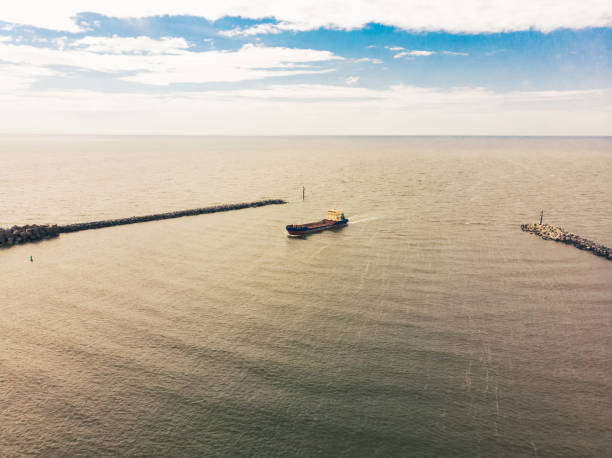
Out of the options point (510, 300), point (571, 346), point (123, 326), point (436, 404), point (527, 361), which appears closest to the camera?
point (436, 404)

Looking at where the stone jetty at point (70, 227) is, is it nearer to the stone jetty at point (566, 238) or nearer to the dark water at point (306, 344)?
the dark water at point (306, 344)

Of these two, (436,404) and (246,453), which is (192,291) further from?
(436,404)

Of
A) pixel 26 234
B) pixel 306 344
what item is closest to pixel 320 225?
pixel 306 344

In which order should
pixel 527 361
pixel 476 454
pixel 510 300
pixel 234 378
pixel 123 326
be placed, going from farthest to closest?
pixel 510 300, pixel 123 326, pixel 527 361, pixel 234 378, pixel 476 454

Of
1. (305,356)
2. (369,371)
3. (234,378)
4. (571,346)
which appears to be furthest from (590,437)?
(234,378)

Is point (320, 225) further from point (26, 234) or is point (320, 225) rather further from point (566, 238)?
point (26, 234)

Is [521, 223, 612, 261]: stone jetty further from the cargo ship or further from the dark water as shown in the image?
the cargo ship

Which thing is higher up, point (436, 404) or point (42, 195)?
point (42, 195)
